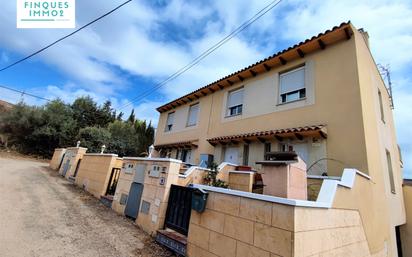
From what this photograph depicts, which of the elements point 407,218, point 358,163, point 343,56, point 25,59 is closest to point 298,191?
point 358,163

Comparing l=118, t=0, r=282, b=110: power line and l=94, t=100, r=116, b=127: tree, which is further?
l=94, t=100, r=116, b=127: tree

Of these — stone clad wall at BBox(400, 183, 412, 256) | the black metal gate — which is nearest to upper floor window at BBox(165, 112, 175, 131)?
the black metal gate

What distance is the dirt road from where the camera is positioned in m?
4.62

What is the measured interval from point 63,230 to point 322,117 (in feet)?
30.2

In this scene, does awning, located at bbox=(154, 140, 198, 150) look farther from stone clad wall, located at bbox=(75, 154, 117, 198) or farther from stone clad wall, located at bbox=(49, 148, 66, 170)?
stone clad wall, located at bbox=(49, 148, 66, 170)

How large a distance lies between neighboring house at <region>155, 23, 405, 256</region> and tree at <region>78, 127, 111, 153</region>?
55.8ft

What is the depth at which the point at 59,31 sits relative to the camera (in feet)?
26.8

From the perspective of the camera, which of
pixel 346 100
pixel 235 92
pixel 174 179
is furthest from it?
pixel 235 92

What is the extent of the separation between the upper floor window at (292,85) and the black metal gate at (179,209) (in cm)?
630

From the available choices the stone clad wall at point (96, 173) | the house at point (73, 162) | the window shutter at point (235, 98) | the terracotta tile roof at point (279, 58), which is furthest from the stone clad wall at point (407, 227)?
the house at point (73, 162)

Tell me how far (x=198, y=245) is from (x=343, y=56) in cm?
843

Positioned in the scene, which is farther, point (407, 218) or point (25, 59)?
point (407, 218)

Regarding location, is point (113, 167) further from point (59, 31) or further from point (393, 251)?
point (393, 251)

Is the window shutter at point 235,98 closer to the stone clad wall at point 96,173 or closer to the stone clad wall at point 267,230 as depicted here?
the stone clad wall at point 96,173
